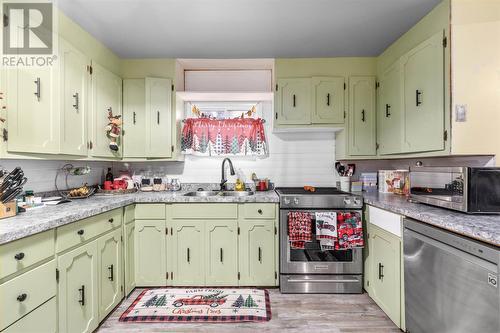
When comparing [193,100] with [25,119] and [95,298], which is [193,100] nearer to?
[25,119]

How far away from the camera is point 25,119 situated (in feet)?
5.09

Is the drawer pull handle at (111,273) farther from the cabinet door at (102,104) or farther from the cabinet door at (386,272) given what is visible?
the cabinet door at (386,272)

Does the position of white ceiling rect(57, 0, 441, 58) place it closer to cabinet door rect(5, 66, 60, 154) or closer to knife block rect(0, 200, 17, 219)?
cabinet door rect(5, 66, 60, 154)

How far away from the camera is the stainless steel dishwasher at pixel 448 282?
1.12m

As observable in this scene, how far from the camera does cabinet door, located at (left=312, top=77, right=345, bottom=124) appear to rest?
9.02ft

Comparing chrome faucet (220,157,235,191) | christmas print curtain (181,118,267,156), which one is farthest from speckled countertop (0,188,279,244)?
christmas print curtain (181,118,267,156)

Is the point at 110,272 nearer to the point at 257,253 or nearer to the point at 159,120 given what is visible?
the point at 257,253

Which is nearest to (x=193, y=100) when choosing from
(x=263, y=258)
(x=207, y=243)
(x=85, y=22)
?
(x=85, y=22)

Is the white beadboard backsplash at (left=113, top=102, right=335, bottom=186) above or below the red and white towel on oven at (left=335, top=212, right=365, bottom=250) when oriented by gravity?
above

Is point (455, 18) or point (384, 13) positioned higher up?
point (384, 13)

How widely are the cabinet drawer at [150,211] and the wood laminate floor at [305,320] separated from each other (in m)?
0.73

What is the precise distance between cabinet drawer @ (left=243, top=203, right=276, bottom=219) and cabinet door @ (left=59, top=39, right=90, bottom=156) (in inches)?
58.5

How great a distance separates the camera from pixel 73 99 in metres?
1.96

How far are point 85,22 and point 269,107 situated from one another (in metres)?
1.95
